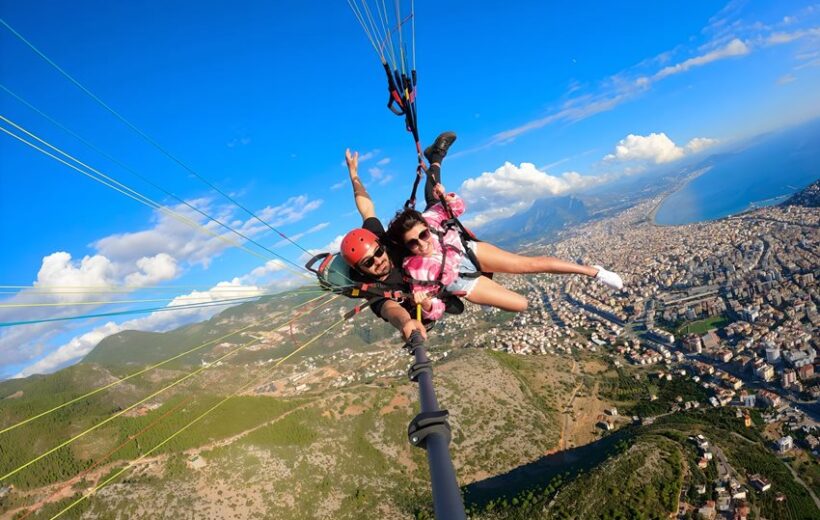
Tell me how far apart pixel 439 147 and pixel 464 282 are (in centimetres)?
314

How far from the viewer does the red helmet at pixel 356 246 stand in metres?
4.62

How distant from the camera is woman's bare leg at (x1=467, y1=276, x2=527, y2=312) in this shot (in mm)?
5695

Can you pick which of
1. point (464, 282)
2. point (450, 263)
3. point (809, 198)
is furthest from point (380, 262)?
point (809, 198)

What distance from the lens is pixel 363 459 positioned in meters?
28.4

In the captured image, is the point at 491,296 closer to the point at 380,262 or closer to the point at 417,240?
the point at 417,240

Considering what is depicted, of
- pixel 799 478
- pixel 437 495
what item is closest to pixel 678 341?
pixel 799 478

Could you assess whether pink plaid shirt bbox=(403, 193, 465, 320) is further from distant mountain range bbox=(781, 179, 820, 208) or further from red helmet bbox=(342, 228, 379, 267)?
distant mountain range bbox=(781, 179, 820, 208)

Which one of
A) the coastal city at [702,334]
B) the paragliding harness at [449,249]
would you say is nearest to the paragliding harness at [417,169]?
the paragliding harness at [449,249]

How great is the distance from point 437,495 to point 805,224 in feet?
279

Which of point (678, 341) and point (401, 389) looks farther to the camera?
point (678, 341)

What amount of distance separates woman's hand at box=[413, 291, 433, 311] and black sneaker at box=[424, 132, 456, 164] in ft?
10.5

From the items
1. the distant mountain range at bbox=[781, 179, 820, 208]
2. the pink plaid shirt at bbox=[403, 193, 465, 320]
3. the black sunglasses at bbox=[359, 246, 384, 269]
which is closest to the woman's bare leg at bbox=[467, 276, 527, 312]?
the pink plaid shirt at bbox=[403, 193, 465, 320]

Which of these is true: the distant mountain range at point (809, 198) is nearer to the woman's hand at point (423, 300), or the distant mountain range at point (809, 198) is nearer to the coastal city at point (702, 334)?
the coastal city at point (702, 334)

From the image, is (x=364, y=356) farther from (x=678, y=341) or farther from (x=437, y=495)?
(x=437, y=495)
